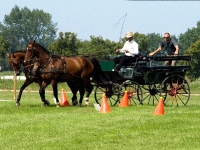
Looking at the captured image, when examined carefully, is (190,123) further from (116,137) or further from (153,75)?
(153,75)

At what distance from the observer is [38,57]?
65.5 ft

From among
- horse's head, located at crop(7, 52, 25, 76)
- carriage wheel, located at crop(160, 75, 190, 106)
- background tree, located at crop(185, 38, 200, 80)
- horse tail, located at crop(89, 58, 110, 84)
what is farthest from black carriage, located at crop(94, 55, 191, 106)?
background tree, located at crop(185, 38, 200, 80)

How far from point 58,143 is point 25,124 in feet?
9.18

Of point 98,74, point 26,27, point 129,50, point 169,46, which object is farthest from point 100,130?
point 26,27

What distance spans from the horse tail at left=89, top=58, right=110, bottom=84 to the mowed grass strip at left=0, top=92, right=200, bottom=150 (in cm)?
368

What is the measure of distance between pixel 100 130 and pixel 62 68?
23.9ft

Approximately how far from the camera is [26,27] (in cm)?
13425

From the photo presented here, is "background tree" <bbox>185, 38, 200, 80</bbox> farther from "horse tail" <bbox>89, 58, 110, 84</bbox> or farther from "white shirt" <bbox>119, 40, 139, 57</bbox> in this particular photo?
"white shirt" <bbox>119, 40, 139, 57</bbox>

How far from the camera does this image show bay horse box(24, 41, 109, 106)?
19.8 meters

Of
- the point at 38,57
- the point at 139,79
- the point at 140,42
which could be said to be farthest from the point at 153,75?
the point at 140,42

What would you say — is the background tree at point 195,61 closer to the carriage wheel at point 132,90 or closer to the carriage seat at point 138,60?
the carriage wheel at point 132,90

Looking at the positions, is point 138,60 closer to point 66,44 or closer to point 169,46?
point 169,46

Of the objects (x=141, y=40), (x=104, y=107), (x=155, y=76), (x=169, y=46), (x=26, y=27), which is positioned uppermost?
(x=26, y=27)

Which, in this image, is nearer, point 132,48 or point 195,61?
point 132,48
